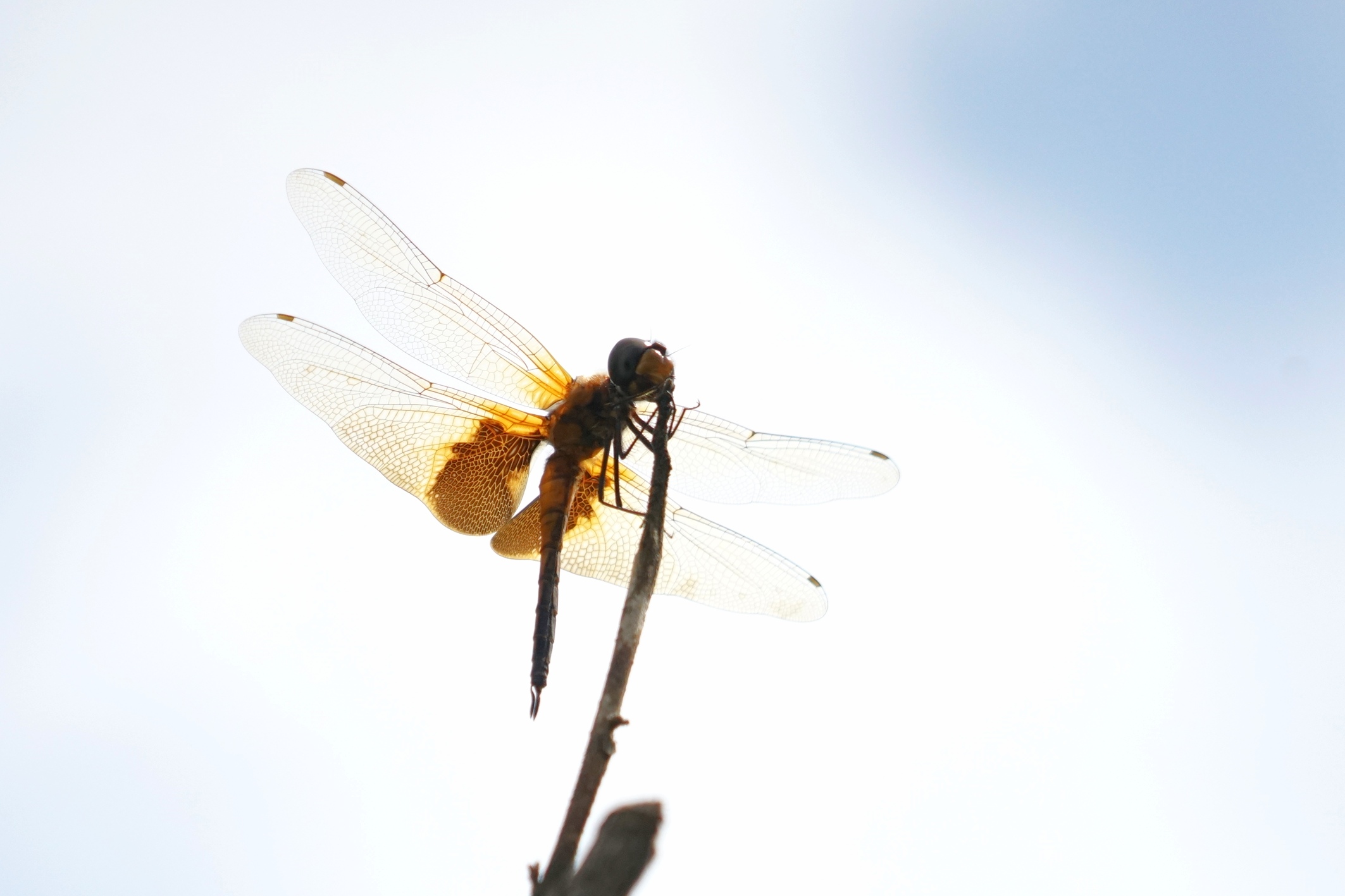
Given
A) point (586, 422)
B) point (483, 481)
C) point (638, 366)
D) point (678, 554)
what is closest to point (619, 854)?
point (638, 366)

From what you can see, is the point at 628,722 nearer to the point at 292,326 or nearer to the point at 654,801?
the point at 654,801

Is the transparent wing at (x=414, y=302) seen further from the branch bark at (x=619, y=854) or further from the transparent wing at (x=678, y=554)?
the branch bark at (x=619, y=854)

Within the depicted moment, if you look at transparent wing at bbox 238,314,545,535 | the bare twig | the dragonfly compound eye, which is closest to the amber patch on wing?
transparent wing at bbox 238,314,545,535

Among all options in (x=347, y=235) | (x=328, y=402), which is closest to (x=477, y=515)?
(x=328, y=402)

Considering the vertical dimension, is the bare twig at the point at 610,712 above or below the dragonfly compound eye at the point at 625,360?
below

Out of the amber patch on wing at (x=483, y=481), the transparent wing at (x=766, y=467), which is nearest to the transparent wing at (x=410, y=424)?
the amber patch on wing at (x=483, y=481)

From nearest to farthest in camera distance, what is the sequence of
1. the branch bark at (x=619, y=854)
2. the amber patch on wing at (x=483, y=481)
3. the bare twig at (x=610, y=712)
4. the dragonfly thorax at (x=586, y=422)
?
the branch bark at (x=619, y=854)
the bare twig at (x=610, y=712)
the dragonfly thorax at (x=586, y=422)
the amber patch on wing at (x=483, y=481)
